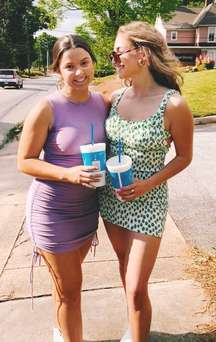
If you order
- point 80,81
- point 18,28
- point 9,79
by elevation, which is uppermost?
point 80,81

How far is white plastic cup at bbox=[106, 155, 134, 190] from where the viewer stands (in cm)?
226

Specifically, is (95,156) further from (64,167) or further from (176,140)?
(176,140)

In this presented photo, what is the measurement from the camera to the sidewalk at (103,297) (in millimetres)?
3096

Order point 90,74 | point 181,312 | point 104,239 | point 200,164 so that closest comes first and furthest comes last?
point 90,74, point 181,312, point 104,239, point 200,164

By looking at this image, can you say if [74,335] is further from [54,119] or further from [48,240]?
[54,119]

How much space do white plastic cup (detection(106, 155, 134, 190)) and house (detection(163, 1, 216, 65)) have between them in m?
66.7

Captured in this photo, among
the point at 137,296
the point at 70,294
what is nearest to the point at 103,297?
the point at 70,294

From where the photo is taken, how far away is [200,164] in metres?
7.54

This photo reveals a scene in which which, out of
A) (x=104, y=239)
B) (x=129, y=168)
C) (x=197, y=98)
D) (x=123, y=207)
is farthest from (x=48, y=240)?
(x=197, y=98)

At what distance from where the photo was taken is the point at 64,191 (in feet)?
7.97

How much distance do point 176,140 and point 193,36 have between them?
70182 mm

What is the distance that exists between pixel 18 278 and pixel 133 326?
162cm

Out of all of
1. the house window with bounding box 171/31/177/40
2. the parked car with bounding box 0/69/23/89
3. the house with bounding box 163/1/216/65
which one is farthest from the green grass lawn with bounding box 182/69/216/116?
the house window with bounding box 171/31/177/40

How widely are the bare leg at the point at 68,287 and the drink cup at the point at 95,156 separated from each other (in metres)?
0.53
